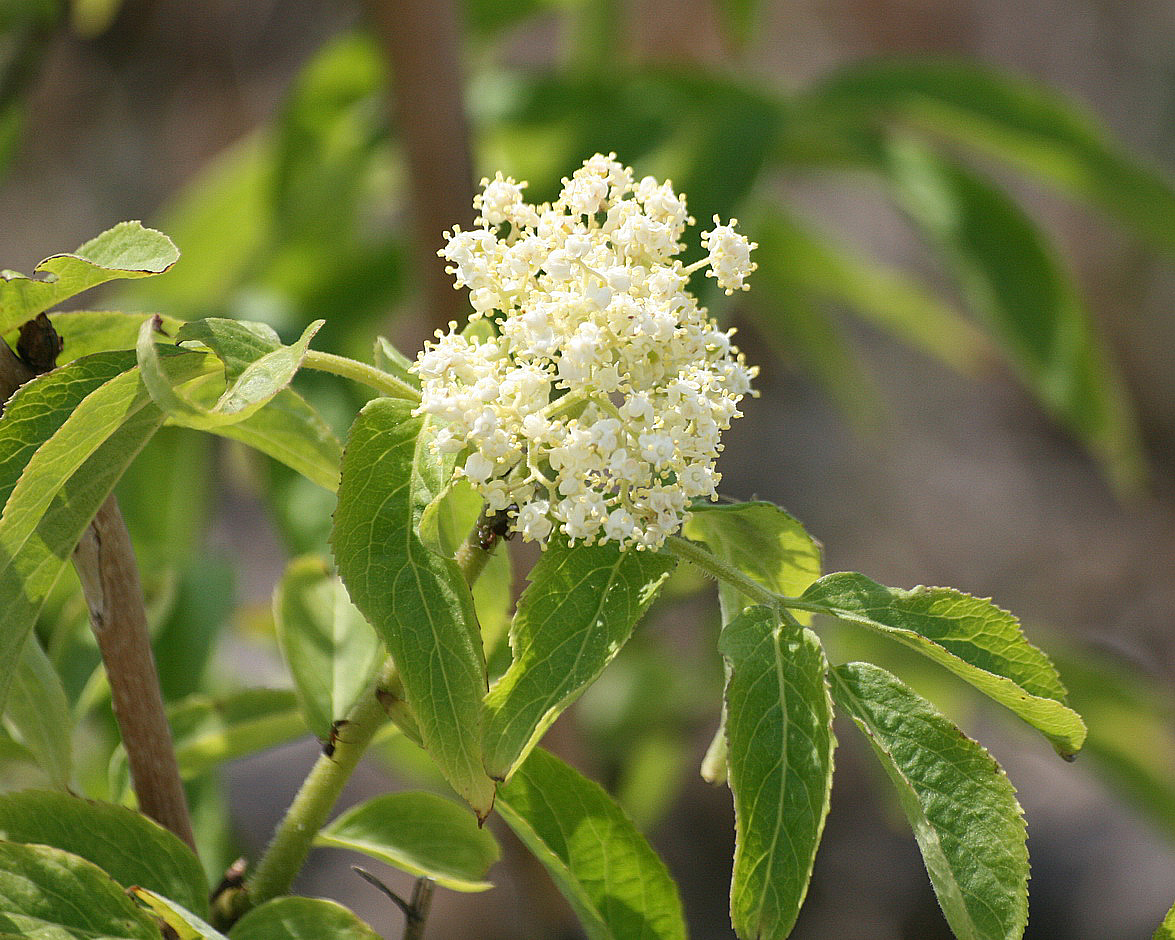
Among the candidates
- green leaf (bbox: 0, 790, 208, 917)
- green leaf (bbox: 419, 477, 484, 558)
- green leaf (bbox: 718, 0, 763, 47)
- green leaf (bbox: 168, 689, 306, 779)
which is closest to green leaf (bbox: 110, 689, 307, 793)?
green leaf (bbox: 168, 689, 306, 779)

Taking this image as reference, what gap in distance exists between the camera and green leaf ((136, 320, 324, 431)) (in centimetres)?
38

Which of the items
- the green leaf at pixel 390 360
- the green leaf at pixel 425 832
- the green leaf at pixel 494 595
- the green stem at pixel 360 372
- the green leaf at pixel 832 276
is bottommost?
the green leaf at pixel 425 832

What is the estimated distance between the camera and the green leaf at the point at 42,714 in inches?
21.9

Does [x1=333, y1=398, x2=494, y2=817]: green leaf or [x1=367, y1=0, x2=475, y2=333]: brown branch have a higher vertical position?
[x1=367, y1=0, x2=475, y2=333]: brown branch

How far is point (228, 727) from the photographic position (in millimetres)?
698

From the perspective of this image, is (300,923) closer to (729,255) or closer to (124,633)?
(124,633)

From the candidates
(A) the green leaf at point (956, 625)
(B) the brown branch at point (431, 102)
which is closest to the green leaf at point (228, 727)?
(A) the green leaf at point (956, 625)

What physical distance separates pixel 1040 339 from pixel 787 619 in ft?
2.63

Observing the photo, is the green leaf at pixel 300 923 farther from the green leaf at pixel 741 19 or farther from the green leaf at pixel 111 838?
the green leaf at pixel 741 19

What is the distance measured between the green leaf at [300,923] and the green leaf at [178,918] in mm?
25

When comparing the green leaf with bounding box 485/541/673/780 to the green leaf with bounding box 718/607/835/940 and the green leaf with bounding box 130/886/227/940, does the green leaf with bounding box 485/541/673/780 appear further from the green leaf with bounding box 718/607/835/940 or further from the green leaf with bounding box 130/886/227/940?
the green leaf with bounding box 130/886/227/940

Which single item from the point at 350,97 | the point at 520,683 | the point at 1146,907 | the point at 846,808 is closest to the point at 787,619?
the point at 520,683

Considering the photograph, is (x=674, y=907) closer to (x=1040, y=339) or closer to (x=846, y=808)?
(x=1040, y=339)

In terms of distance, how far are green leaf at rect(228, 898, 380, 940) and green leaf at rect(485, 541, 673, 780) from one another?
0.13m
